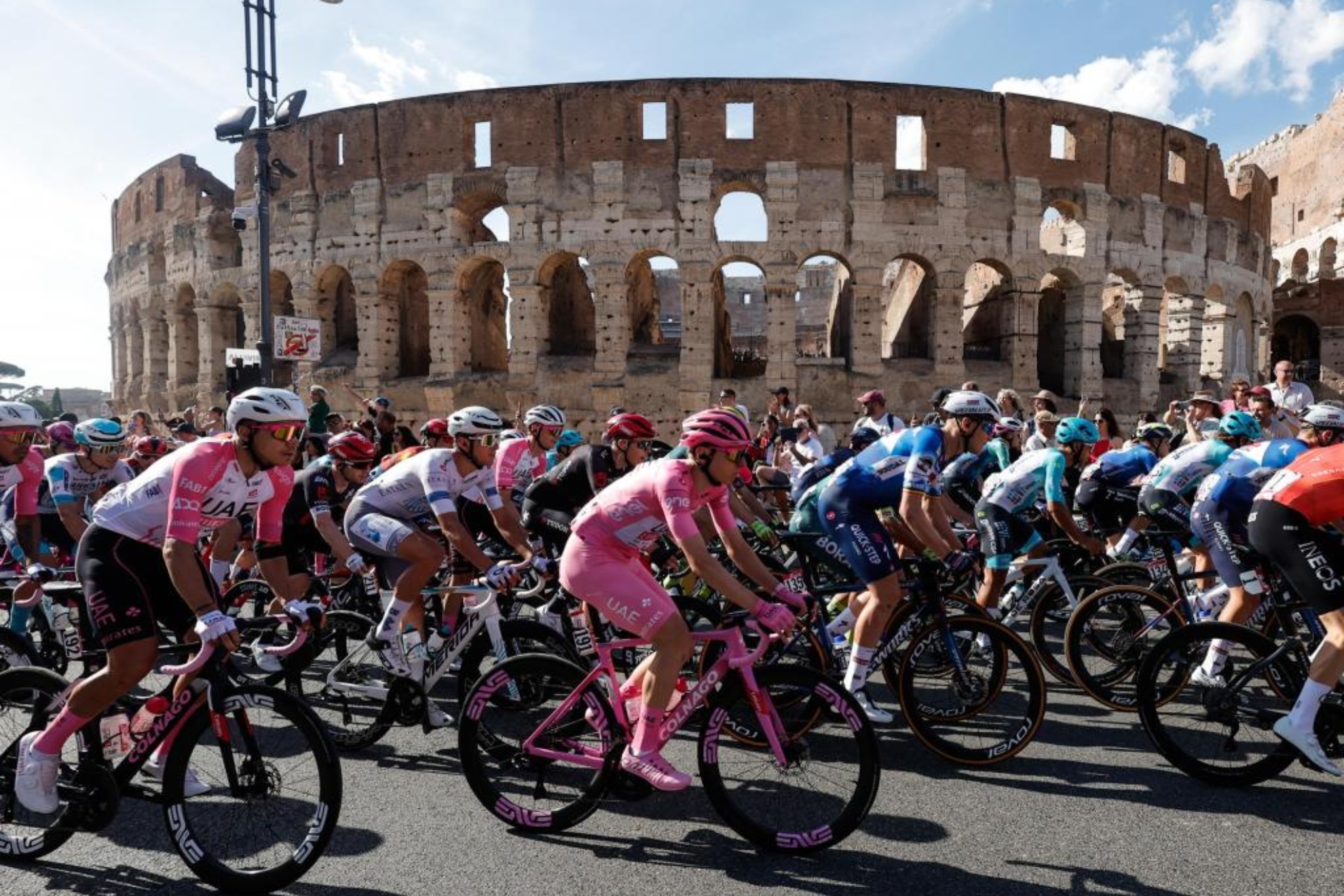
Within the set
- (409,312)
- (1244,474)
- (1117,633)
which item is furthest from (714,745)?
(409,312)

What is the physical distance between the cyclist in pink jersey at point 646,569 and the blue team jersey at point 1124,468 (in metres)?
4.09

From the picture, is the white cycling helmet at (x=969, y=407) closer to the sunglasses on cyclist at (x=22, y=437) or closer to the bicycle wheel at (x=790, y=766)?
the bicycle wheel at (x=790, y=766)

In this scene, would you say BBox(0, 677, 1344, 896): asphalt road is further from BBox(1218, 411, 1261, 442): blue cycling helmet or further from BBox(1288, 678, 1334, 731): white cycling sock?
BBox(1218, 411, 1261, 442): blue cycling helmet

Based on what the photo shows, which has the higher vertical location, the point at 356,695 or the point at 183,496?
the point at 183,496

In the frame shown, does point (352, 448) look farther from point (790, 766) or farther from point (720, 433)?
point (790, 766)

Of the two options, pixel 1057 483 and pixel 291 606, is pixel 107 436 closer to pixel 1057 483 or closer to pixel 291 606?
pixel 291 606

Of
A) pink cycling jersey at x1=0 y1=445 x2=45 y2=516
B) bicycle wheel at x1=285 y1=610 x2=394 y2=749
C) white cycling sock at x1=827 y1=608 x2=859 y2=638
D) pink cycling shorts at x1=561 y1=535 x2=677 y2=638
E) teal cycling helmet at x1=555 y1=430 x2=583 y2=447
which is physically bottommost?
bicycle wheel at x1=285 y1=610 x2=394 y2=749

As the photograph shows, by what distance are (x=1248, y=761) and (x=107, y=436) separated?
25.5 feet

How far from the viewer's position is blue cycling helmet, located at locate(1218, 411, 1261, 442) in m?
5.85

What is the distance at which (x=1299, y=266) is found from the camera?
39188 mm

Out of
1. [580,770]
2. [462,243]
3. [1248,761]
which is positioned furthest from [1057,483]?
[462,243]

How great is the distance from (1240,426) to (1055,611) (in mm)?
1855

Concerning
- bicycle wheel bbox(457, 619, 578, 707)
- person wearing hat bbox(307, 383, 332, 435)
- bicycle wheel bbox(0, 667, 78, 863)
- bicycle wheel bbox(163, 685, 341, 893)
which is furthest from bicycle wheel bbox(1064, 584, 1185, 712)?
person wearing hat bbox(307, 383, 332, 435)

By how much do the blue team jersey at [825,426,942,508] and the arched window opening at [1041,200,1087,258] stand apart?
1802cm
